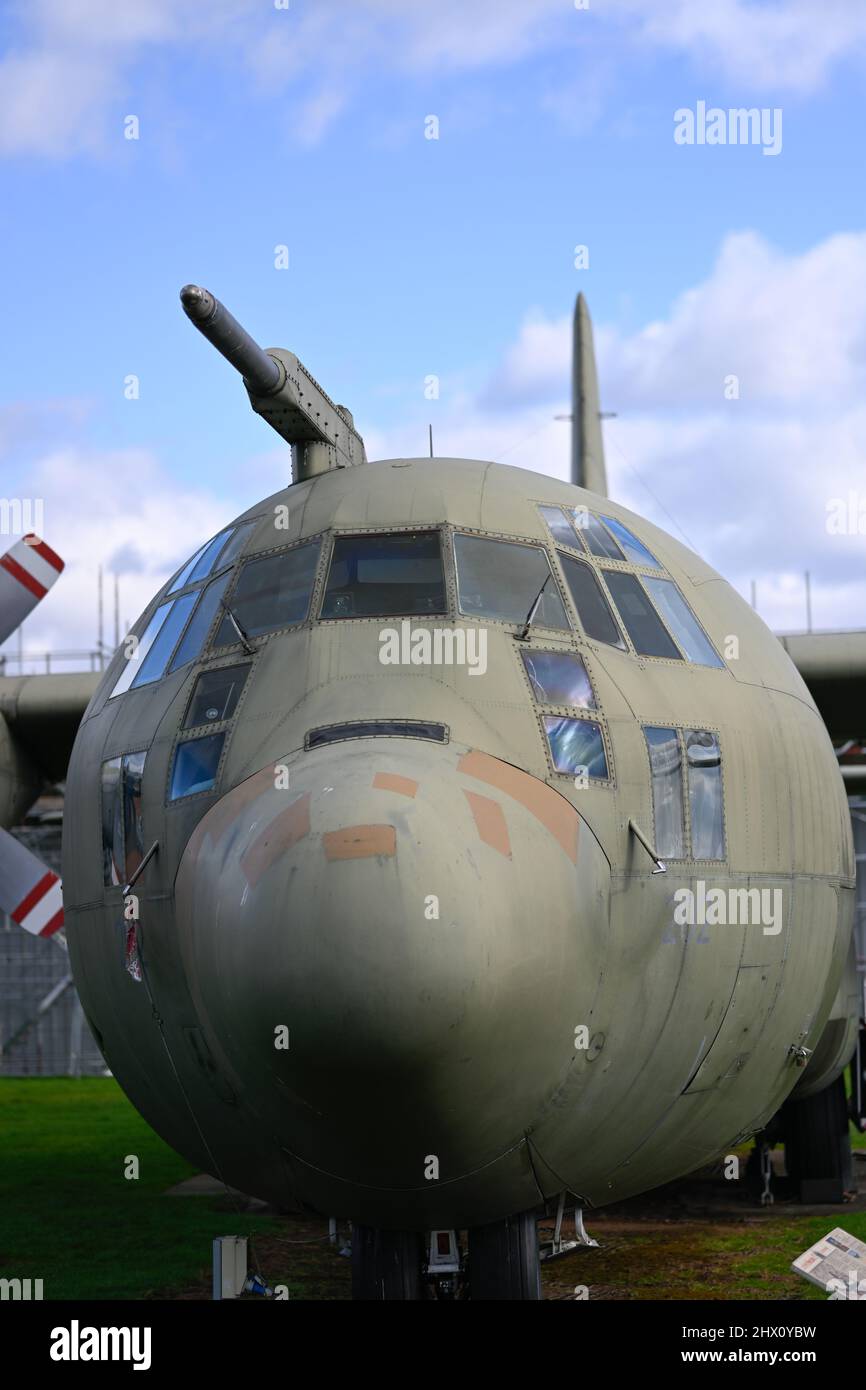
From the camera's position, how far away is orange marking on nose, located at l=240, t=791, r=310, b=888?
189 inches

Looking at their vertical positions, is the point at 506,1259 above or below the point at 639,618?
below

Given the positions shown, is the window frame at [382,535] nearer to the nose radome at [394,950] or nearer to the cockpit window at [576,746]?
the cockpit window at [576,746]

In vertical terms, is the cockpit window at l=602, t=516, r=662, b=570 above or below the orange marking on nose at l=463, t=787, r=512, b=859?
above

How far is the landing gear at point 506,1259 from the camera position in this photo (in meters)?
6.38

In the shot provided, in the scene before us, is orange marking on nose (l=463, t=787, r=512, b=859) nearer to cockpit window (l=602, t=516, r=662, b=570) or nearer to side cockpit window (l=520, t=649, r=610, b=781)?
side cockpit window (l=520, t=649, r=610, b=781)

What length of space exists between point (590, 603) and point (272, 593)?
4.92ft

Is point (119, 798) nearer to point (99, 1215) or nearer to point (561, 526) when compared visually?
point (561, 526)

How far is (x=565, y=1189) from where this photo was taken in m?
5.98

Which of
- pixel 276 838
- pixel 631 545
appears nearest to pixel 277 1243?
pixel 631 545

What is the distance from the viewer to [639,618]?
6.89 metres

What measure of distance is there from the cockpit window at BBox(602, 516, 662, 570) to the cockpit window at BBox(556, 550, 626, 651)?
0.50m

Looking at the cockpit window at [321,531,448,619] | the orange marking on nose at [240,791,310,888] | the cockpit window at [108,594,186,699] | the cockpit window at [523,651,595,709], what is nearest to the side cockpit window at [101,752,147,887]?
the cockpit window at [108,594,186,699]
